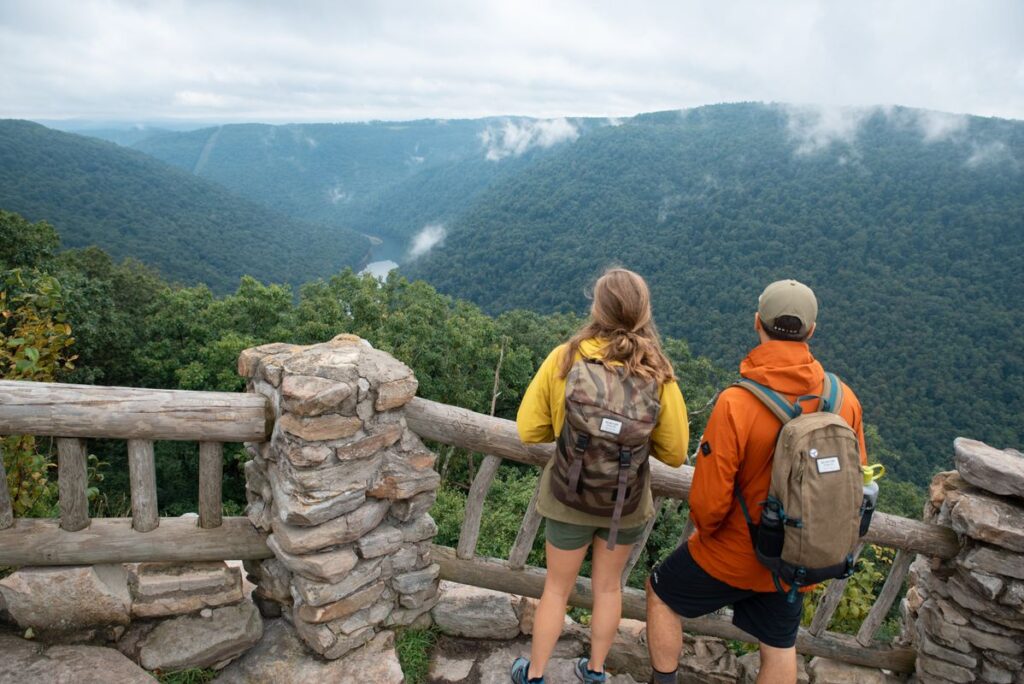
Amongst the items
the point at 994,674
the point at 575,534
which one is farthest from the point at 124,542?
the point at 994,674

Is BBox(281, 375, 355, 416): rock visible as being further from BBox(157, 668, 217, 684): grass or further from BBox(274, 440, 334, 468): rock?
BBox(157, 668, 217, 684): grass

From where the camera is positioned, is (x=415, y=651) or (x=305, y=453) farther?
(x=415, y=651)

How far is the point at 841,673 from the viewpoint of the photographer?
3.48 m

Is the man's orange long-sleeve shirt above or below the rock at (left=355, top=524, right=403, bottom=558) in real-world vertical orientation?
above

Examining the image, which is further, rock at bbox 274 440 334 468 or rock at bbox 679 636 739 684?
rock at bbox 679 636 739 684

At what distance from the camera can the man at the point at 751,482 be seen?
228cm

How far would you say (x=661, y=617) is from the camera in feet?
9.09

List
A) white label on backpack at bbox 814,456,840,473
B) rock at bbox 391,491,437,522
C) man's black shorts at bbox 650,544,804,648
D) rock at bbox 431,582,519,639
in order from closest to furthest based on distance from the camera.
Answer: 1. white label on backpack at bbox 814,456,840,473
2. man's black shorts at bbox 650,544,804,648
3. rock at bbox 391,491,437,522
4. rock at bbox 431,582,519,639

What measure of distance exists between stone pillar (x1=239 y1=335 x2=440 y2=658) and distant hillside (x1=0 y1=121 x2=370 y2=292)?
80.5m

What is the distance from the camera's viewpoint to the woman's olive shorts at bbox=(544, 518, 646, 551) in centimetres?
261

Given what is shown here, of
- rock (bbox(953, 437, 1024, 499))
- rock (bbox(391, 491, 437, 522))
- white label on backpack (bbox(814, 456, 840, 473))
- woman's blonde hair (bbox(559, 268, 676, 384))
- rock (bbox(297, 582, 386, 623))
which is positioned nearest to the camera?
white label on backpack (bbox(814, 456, 840, 473))

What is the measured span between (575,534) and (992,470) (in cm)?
219

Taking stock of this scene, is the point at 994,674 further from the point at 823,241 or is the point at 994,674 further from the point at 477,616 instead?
the point at 823,241

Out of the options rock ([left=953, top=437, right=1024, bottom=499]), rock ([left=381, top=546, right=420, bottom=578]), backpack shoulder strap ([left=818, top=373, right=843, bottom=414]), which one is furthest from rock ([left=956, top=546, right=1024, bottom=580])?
rock ([left=381, top=546, right=420, bottom=578])
